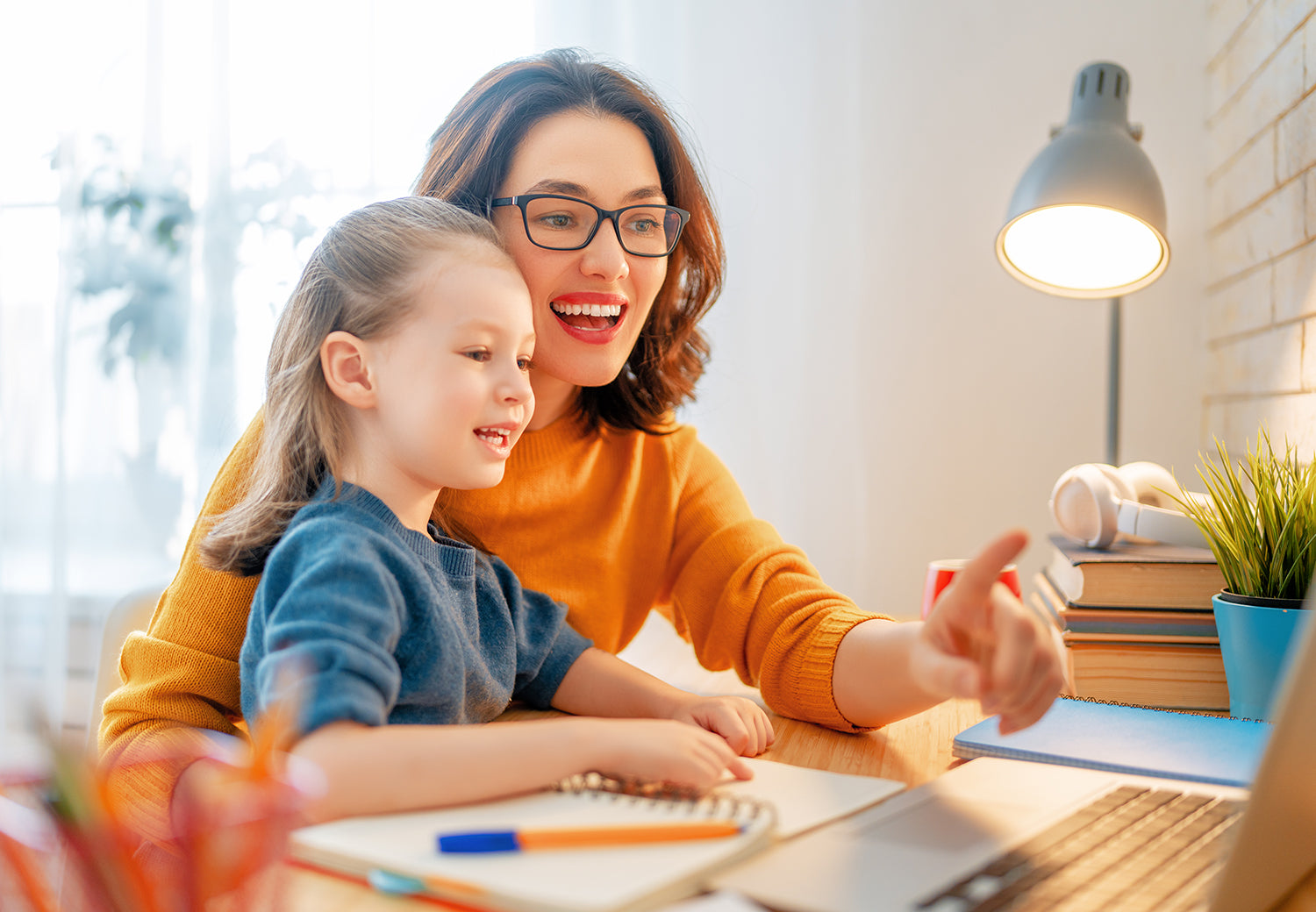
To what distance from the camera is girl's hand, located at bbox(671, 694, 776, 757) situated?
768 millimetres

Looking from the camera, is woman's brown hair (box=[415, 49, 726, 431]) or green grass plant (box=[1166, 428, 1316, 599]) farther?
woman's brown hair (box=[415, 49, 726, 431])

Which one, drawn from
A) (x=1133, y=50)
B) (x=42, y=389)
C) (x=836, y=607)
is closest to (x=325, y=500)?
(x=836, y=607)

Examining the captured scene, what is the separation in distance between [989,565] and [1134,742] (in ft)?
0.84

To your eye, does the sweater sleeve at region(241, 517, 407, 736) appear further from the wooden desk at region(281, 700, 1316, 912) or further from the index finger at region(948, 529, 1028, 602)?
the index finger at region(948, 529, 1028, 602)

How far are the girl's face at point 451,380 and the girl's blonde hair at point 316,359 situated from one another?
2 cm

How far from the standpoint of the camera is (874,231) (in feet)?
6.04

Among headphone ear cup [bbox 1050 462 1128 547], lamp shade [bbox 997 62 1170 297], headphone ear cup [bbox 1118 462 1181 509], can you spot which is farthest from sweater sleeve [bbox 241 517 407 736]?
lamp shade [bbox 997 62 1170 297]

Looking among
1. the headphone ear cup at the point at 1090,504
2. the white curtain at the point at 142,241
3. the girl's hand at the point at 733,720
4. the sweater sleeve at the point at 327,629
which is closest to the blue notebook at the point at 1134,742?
the girl's hand at the point at 733,720

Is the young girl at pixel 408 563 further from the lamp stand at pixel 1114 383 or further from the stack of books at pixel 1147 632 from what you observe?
the lamp stand at pixel 1114 383

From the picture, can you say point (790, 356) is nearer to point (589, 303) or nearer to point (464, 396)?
point (589, 303)

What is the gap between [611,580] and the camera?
1.09 meters

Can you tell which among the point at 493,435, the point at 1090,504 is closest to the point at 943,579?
the point at 1090,504

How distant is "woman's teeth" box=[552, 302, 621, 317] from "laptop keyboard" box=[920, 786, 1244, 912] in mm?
620

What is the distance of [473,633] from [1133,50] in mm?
1594
